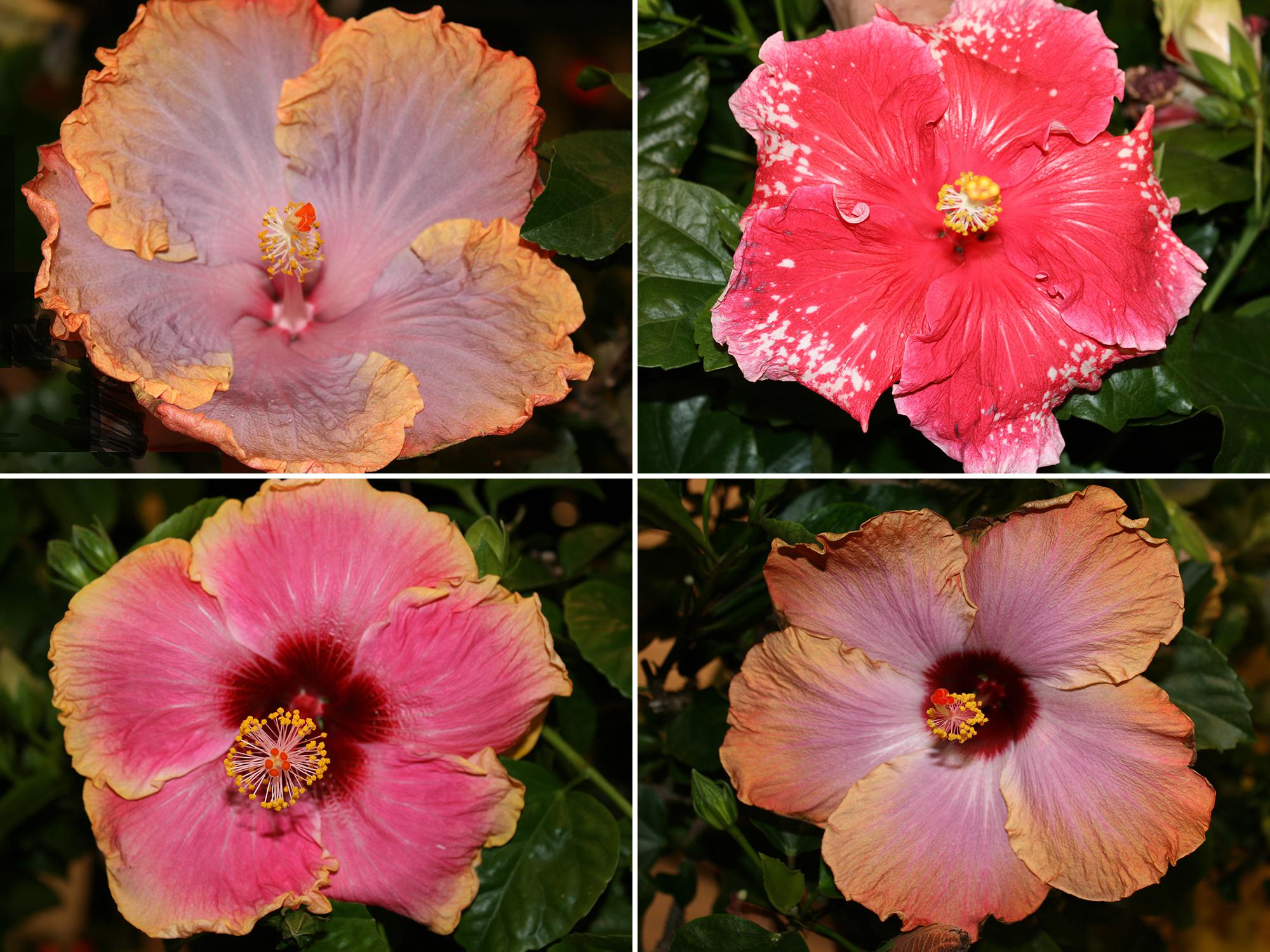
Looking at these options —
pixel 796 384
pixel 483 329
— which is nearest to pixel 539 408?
pixel 483 329

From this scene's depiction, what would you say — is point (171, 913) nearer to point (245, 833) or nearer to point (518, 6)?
point (245, 833)

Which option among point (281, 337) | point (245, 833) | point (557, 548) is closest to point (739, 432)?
point (557, 548)

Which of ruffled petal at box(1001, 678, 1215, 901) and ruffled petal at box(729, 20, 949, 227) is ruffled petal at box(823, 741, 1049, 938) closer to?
ruffled petal at box(1001, 678, 1215, 901)

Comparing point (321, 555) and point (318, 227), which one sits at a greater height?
point (318, 227)

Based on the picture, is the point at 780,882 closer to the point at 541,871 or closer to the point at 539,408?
the point at 541,871

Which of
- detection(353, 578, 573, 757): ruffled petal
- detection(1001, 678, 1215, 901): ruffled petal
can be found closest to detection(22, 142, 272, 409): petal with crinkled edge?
detection(353, 578, 573, 757): ruffled petal
